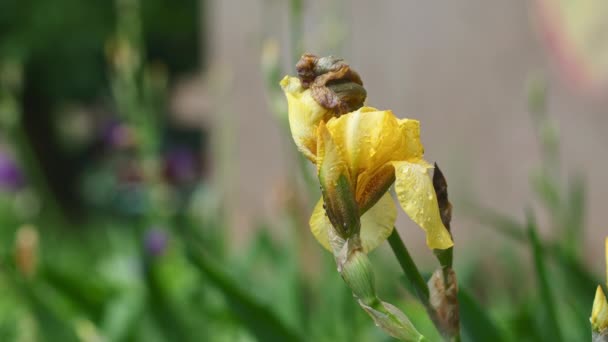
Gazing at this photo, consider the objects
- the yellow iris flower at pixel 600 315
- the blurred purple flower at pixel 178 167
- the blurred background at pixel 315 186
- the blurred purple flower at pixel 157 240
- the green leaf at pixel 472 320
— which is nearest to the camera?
the yellow iris flower at pixel 600 315

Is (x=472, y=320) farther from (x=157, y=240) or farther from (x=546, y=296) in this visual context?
(x=157, y=240)

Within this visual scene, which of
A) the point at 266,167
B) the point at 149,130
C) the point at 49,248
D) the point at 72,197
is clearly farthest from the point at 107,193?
the point at 149,130

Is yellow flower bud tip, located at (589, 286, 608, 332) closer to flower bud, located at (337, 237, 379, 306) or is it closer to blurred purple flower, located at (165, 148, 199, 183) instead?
flower bud, located at (337, 237, 379, 306)

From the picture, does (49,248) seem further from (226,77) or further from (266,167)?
(226,77)

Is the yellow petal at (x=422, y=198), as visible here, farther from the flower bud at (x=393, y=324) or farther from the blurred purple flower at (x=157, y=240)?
the blurred purple flower at (x=157, y=240)

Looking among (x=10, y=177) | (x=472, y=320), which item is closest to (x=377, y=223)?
(x=472, y=320)

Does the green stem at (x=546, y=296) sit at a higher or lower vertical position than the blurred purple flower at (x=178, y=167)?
higher

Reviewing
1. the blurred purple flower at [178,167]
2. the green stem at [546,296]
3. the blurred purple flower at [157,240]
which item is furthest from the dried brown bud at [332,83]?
the blurred purple flower at [178,167]

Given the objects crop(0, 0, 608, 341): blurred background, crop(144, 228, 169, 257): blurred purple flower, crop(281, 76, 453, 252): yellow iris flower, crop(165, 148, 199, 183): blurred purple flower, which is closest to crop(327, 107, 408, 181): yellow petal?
crop(281, 76, 453, 252): yellow iris flower
